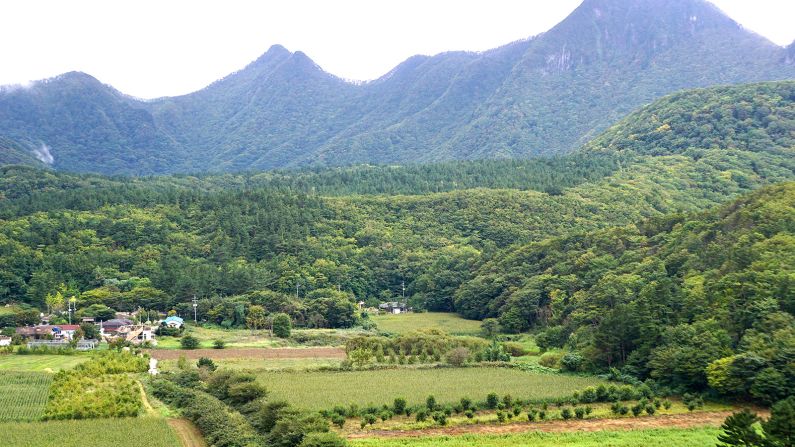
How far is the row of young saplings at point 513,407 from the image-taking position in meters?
38.2

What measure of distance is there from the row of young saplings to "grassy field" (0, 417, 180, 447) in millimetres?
7606

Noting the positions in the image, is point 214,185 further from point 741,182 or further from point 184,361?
point 184,361

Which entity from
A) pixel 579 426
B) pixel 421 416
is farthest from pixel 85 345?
pixel 579 426

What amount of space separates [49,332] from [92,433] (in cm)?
3507

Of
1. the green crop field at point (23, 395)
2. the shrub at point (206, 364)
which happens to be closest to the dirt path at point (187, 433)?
the green crop field at point (23, 395)

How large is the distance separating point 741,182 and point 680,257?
68.1m

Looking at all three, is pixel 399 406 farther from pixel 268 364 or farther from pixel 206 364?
pixel 268 364

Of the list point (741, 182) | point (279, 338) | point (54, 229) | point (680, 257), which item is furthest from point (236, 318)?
A: point (741, 182)

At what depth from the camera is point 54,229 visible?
95.1 metres

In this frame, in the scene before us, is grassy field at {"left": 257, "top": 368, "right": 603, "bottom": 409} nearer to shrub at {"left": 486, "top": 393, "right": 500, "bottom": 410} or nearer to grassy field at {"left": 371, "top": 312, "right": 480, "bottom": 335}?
shrub at {"left": 486, "top": 393, "right": 500, "bottom": 410}

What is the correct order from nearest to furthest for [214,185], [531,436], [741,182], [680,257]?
[531,436] < [680,257] < [741,182] < [214,185]

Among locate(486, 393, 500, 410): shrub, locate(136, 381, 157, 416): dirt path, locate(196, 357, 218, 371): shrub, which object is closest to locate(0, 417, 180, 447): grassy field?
locate(136, 381, 157, 416): dirt path

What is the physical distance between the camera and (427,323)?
78.0m

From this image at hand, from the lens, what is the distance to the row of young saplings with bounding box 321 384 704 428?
1505 inches
